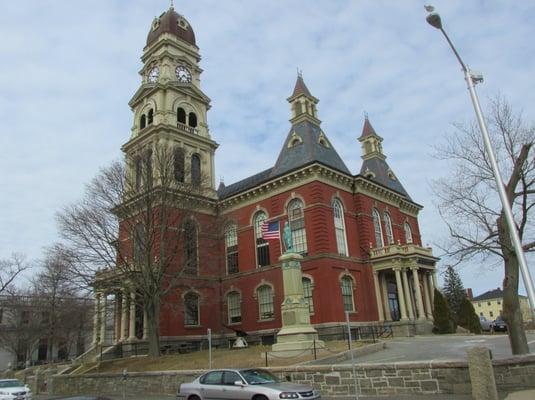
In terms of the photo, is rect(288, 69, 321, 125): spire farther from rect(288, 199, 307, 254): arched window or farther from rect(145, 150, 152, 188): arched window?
rect(145, 150, 152, 188): arched window

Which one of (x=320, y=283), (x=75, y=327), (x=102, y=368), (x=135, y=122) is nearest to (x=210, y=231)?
(x=320, y=283)

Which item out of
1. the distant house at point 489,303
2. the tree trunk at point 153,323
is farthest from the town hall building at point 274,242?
the distant house at point 489,303

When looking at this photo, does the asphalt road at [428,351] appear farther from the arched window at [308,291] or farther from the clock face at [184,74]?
the clock face at [184,74]

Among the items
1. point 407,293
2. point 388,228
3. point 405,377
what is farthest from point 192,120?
point 405,377

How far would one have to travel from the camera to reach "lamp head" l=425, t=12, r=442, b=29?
35.6 ft

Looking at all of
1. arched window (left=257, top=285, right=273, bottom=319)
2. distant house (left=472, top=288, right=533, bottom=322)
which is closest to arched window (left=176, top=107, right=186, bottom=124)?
arched window (left=257, top=285, right=273, bottom=319)

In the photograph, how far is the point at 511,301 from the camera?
52.3 feet

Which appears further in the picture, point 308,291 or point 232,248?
point 232,248

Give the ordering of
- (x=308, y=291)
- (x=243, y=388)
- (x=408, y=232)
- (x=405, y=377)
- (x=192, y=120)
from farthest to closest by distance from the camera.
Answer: (x=192, y=120) < (x=408, y=232) < (x=308, y=291) < (x=405, y=377) < (x=243, y=388)

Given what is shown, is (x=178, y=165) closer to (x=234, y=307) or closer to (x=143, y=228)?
(x=143, y=228)

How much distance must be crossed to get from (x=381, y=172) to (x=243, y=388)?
33498 mm

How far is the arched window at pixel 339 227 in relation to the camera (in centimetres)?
3409

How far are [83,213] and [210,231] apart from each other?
26.9 ft

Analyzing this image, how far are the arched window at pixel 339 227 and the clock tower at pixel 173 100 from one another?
1075 cm
